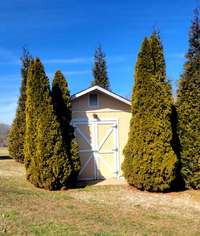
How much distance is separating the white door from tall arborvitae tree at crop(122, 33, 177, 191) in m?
1.95

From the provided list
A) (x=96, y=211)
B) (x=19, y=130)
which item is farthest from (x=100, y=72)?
(x=96, y=211)

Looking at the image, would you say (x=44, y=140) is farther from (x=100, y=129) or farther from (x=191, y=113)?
(x=191, y=113)

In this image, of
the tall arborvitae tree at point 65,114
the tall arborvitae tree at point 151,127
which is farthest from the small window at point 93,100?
the tall arborvitae tree at point 151,127

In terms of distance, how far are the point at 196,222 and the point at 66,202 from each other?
3385mm

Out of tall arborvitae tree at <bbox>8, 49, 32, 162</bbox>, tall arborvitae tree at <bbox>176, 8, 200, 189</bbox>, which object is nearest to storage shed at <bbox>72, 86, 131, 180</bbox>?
tall arborvitae tree at <bbox>176, 8, 200, 189</bbox>

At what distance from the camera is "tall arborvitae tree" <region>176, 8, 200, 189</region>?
12227 mm

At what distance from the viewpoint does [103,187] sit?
12.8 m

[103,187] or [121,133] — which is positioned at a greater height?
[121,133]

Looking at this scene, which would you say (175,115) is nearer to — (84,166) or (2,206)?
(84,166)

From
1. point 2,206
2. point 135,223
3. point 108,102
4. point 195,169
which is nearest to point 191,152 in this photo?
point 195,169

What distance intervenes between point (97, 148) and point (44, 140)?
2928mm

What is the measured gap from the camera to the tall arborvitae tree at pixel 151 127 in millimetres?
11914

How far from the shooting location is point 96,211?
29.7 feet

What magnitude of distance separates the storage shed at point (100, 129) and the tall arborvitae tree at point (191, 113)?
8.71ft
